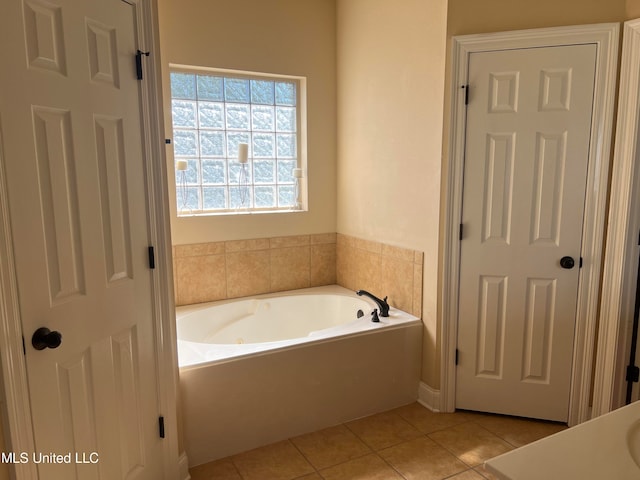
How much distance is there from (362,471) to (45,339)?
5.33 feet

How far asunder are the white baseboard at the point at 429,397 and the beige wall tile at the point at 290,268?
4.05 feet

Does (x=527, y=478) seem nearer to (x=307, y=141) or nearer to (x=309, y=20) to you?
(x=307, y=141)

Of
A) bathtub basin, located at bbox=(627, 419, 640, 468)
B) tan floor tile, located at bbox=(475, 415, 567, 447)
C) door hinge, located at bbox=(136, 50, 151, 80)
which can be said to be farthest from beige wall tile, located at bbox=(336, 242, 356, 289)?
bathtub basin, located at bbox=(627, 419, 640, 468)

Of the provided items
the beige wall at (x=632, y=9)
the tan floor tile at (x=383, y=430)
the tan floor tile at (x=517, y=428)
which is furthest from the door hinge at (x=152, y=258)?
the beige wall at (x=632, y=9)

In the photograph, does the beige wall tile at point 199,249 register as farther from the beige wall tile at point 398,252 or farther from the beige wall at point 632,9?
the beige wall at point 632,9

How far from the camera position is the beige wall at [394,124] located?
278 centimetres

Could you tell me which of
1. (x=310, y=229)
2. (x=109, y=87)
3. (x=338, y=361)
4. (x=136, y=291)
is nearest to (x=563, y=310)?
(x=338, y=361)

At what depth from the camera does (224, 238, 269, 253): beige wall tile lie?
3436 mm

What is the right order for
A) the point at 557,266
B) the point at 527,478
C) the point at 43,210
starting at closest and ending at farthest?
the point at 527,478 → the point at 43,210 → the point at 557,266

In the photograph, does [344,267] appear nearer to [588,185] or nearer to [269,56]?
[269,56]

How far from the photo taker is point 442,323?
2.86 meters

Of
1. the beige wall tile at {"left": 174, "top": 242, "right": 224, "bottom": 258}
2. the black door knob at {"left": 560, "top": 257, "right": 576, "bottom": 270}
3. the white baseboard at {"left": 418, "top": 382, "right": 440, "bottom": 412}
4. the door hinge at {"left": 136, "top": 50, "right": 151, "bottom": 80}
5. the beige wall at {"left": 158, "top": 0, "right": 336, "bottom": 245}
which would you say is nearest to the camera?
the door hinge at {"left": 136, "top": 50, "right": 151, "bottom": 80}

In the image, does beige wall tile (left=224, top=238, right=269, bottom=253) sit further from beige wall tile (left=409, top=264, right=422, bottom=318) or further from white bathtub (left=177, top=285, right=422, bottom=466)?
beige wall tile (left=409, top=264, right=422, bottom=318)

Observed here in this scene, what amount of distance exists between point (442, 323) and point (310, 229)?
1348 mm
